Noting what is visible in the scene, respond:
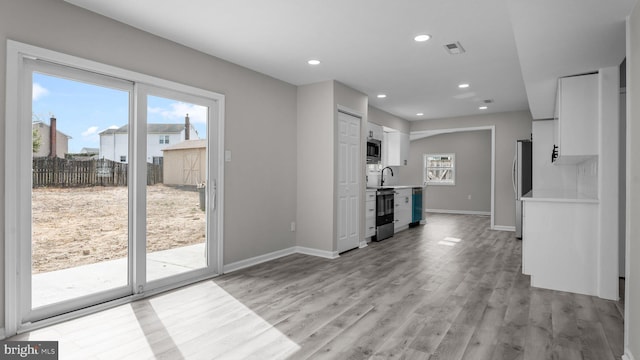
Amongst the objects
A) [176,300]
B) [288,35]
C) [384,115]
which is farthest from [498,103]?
[176,300]

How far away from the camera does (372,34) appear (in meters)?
3.36

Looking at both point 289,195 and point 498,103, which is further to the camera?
point 498,103

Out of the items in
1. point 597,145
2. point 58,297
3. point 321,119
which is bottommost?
point 58,297

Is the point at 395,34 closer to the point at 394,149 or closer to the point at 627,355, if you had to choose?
the point at 627,355

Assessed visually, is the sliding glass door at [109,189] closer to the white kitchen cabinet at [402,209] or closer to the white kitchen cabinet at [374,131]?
the white kitchen cabinet at [374,131]

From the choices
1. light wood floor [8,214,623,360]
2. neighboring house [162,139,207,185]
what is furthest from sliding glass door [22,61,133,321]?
neighboring house [162,139,207,185]

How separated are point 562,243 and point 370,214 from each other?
2887mm

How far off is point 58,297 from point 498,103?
22.4 feet

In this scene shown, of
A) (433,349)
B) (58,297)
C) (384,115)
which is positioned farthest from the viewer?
(384,115)

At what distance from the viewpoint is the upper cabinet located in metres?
3.43

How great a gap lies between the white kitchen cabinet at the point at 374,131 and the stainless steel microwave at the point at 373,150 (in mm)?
80

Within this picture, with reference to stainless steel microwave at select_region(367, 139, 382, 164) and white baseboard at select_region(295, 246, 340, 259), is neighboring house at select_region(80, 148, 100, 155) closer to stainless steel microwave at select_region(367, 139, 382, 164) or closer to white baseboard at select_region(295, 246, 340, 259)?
white baseboard at select_region(295, 246, 340, 259)

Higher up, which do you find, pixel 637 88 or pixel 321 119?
pixel 321 119

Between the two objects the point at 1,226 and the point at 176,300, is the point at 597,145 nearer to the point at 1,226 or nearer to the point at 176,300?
the point at 176,300
